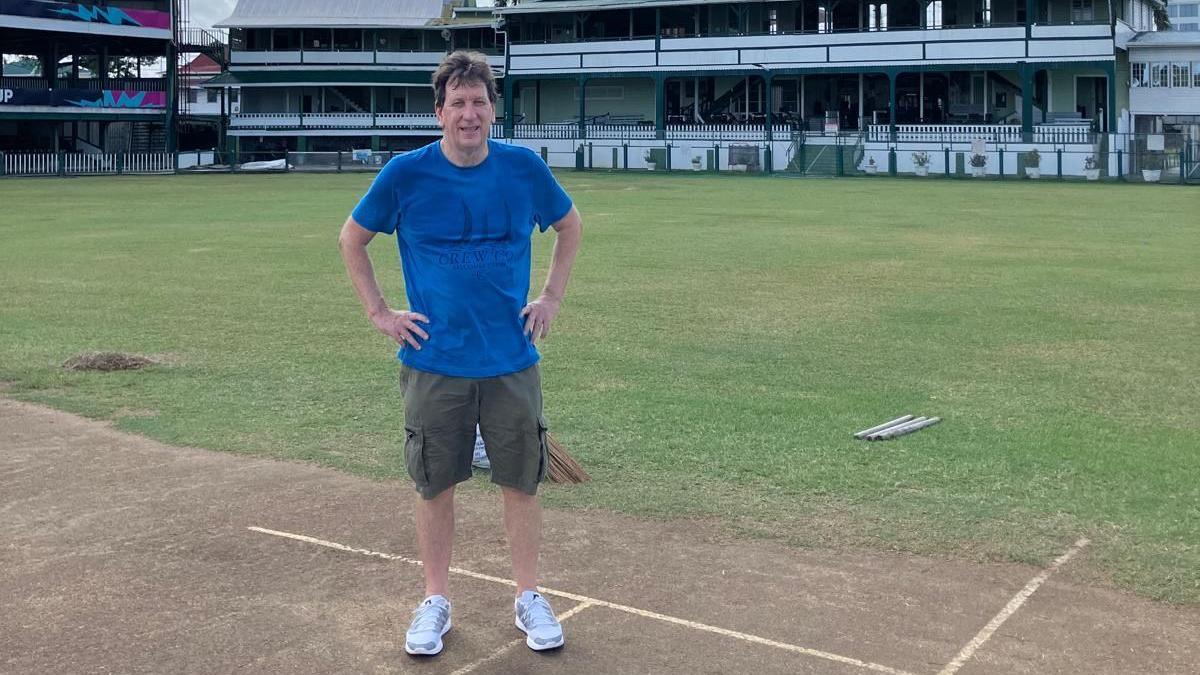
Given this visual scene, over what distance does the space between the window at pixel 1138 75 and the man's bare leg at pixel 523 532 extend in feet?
192

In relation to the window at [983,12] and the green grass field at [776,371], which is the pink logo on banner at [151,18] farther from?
the green grass field at [776,371]

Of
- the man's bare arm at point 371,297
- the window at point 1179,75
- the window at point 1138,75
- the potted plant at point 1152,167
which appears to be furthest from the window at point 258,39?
the man's bare arm at point 371,297

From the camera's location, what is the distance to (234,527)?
6504mm

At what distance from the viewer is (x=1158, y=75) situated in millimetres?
57406

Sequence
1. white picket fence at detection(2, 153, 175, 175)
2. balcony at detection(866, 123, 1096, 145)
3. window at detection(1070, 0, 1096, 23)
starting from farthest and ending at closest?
window at detection(1070, 0, 1096, 23) → white picket fence at detection(2, 153, 175, 175) → balcony at detection(866, 123, 1096, 145)

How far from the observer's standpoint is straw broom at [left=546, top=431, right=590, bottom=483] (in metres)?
7.32

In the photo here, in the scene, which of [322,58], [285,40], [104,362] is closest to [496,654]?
[104,362]

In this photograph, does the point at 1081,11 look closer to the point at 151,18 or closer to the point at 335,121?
the point at 335,121

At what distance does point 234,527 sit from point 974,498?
12.1ft

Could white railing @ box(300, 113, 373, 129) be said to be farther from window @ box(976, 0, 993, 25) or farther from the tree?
the tree

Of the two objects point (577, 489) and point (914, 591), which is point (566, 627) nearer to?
point (914, 591)

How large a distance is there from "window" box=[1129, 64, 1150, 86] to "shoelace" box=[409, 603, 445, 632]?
193ft

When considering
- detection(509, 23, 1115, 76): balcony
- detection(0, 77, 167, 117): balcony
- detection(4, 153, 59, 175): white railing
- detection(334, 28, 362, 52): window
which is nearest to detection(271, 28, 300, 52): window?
detection(334, 28, 362, 52): window

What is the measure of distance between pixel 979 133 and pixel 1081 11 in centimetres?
743
